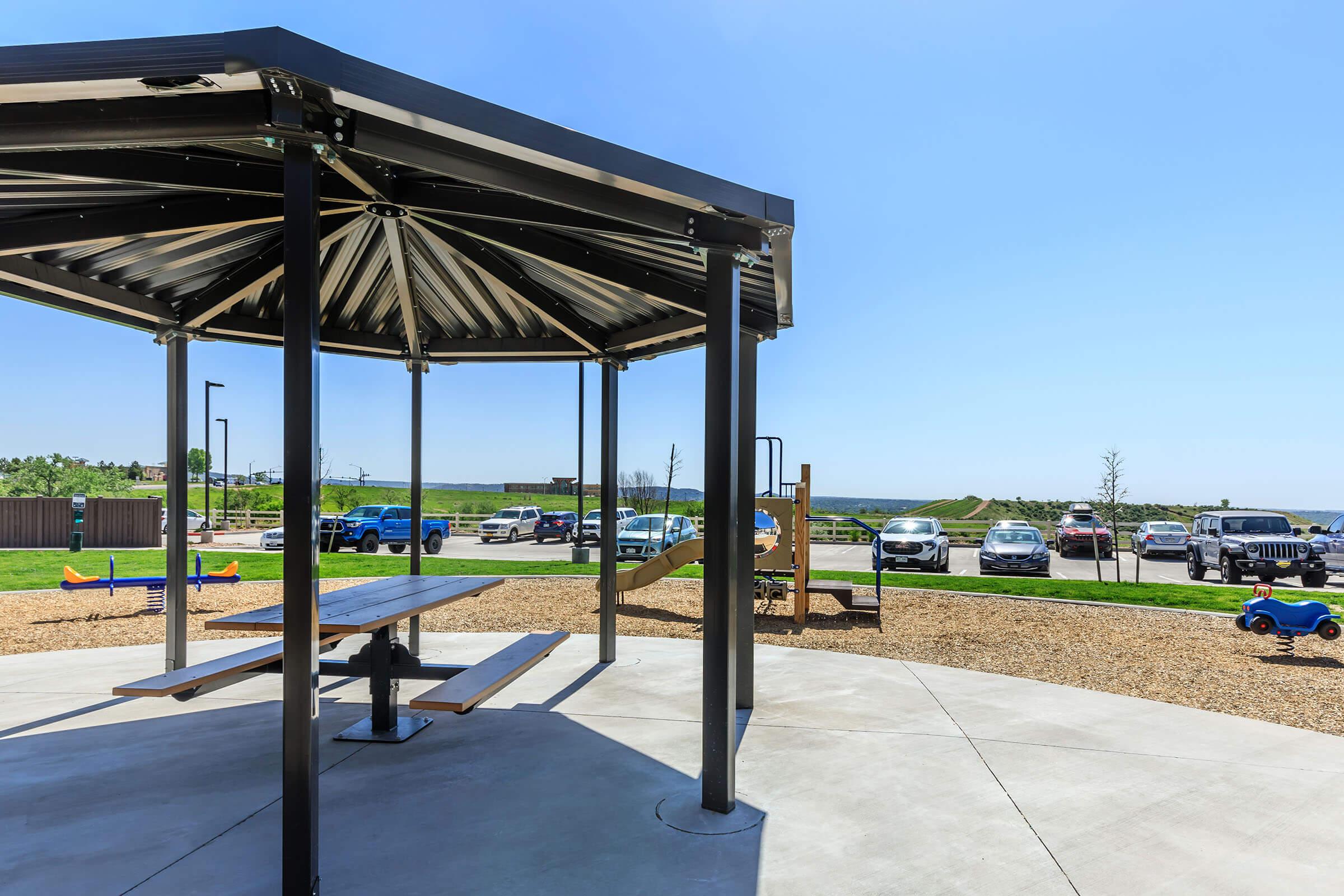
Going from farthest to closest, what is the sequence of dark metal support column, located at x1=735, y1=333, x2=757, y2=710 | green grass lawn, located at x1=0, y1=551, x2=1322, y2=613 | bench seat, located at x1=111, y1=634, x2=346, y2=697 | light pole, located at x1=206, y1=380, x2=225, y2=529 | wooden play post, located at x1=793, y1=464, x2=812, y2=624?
light pole, located at x1=206, y1=380, x2=225, y2=529
green grass lawn, located at x1=0, y1=551, x2=1322, y2=613
wooden play post, located at x1=793, y1=464, x2=812, y2=624
dark metal support column, located at x1=735, y1=333, x2=757, y2=710
bench seat, located at x1=111, y1=634, x2=346, y2=697

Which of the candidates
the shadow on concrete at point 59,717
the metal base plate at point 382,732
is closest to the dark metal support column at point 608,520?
the metal base plate at point 382,732

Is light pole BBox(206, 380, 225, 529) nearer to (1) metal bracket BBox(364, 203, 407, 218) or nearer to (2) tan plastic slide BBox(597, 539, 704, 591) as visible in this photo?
(2) tan plastic slide BBox(597, 539, 704, 591)

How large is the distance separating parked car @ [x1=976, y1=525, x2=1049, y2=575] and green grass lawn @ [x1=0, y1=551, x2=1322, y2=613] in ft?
8.70

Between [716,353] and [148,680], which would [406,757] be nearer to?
[148,680]

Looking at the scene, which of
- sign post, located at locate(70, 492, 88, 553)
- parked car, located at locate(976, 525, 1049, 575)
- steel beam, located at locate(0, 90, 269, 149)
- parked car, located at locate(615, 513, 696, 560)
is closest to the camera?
steel beam, located at locate(0, 90, 269, 149)

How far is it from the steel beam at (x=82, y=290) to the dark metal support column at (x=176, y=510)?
452mm

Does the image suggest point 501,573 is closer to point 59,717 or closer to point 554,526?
point 59,717

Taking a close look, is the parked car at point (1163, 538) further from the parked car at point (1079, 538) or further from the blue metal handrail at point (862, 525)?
the blue metal handrail at point (862, 525)

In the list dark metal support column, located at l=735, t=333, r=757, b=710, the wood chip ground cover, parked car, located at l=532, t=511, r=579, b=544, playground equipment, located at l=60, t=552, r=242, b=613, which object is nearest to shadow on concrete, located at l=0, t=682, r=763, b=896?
dark metal support column, located at l=735, t=333, r=757, b=710

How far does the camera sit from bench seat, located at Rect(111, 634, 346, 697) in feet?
13.0

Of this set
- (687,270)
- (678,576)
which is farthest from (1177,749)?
(678,576)

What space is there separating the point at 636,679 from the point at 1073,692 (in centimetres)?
438

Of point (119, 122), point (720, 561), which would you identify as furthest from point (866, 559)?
point (119, 122)

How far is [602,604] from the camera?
26.4 feet
